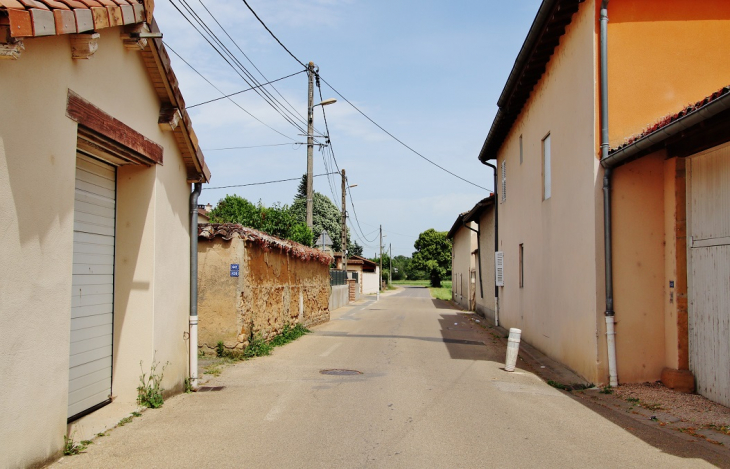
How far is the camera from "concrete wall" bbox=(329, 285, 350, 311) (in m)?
30.8

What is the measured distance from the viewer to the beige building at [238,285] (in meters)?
11.7

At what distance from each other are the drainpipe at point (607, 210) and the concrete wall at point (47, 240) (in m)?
6.74

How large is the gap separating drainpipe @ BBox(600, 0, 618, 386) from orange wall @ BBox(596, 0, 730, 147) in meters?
0.19

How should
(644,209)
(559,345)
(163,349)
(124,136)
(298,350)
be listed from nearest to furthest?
(124,136)
(163,349)
(644,209)
(559,345)
(298,350)

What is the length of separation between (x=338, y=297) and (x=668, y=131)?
88.0 feet

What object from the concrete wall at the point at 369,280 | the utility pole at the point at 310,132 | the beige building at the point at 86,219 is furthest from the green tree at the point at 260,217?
the concrete wall at the point at 369,280

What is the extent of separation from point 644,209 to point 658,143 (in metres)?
1.56

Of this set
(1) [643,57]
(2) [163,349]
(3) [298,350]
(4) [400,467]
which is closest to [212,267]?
(3) [298,350]

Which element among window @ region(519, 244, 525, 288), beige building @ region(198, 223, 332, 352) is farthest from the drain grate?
window @ region(519, 244, 525, 288)

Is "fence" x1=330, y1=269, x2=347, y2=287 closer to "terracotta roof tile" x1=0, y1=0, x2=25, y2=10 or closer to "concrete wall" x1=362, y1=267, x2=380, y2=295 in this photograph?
"terracotta roof tile" x1=0, y1=0, x2=25, y2=10

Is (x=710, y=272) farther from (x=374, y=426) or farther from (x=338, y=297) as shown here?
(x=338, y=297)

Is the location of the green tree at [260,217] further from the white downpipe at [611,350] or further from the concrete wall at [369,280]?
the concrete wall at [369,280]

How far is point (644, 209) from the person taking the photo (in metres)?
9.16

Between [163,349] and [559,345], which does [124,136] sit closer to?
[163,349]
